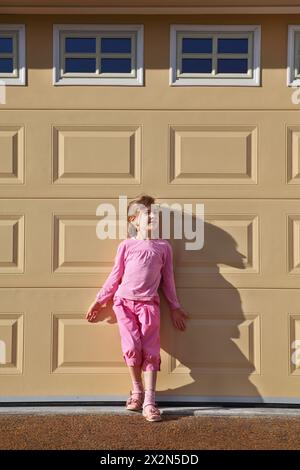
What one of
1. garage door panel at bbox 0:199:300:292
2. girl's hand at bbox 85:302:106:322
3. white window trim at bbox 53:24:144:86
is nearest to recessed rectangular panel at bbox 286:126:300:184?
garage door panel at bbox 0:199:300:292

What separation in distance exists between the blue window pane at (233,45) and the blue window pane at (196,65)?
0.13 m

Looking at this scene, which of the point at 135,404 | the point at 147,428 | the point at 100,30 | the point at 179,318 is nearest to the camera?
the point at 147,428

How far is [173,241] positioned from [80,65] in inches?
56.9

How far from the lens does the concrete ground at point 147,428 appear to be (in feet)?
13.1

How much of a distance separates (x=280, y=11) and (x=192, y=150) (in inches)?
45.3

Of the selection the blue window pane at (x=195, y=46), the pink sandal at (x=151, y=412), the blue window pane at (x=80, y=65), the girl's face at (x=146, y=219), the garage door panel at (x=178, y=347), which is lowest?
the pink sandal at (x=151, y=412)

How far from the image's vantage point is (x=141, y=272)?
176 inches

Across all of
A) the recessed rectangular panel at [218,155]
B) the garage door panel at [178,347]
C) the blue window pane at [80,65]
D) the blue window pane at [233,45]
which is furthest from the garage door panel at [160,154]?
the garage door panel at [178,347]

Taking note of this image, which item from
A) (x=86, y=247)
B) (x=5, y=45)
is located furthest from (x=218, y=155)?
(x=5, y=45)

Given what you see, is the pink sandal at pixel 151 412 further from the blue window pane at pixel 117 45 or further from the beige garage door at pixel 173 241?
the blue window pane at pixel 117 45

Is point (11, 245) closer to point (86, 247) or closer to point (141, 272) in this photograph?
point (86, 247)

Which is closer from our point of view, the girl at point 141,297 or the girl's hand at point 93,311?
the girl at point 141,297

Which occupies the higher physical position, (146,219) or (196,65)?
(196,65)

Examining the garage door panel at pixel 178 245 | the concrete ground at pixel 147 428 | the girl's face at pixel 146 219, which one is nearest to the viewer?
the concrete ground at pixel 147 428
